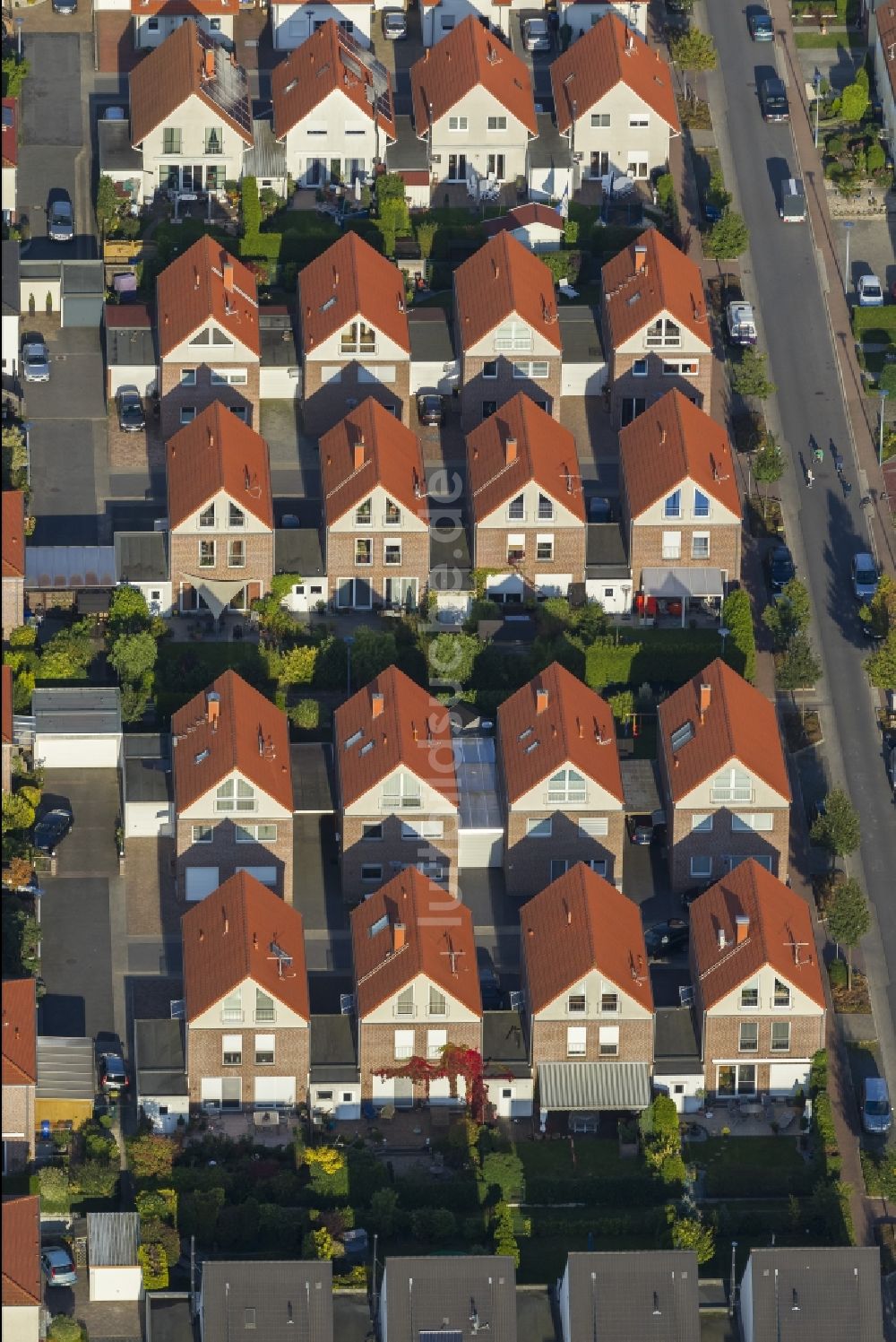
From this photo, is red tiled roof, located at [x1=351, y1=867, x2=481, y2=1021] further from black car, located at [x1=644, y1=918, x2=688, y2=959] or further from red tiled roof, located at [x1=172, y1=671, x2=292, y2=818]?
black car, located at [x1=644, y1=918, x2=688, y2=959]

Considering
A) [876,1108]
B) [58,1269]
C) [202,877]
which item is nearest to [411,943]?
[202,877]

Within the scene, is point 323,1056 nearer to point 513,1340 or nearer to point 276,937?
point 276,937

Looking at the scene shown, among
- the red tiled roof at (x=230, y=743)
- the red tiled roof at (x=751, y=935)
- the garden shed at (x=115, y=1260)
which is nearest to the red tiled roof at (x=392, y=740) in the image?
the red tiled roof at (x=230, y=743)

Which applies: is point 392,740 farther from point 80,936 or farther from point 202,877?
point 80,936

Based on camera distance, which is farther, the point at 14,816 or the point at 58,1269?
the point at 14,816

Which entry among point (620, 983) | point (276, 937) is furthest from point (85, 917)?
point (620, 983)

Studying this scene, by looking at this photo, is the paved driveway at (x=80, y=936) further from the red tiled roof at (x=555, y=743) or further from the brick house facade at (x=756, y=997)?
the brick house facade at (x=756, y=997)
